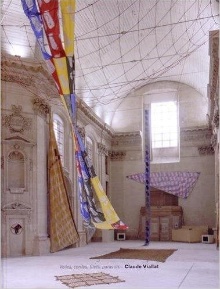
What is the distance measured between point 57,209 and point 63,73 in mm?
8771

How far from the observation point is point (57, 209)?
53.6 feet

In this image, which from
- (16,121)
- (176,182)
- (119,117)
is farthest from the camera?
(119,117)

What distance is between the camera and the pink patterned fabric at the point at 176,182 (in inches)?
981

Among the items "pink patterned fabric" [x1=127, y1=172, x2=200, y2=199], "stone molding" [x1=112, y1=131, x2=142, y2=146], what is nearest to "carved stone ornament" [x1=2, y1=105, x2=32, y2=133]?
"stone molding" [x1=112, y1=131, x2=142, y2=146]

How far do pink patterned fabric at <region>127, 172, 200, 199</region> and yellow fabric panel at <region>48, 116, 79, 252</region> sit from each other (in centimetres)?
931

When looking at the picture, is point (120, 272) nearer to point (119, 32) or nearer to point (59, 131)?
point (119, 32)

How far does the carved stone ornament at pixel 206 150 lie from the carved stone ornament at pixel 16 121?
12.2m

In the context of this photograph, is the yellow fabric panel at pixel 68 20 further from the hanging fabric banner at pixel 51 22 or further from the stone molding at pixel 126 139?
the stone molding at pixel 126 139

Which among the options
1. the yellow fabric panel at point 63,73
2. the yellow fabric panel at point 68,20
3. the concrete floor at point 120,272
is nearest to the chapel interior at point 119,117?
the yellow fabric panel at point 68,20

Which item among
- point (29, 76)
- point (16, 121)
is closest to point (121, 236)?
point (16, 121)

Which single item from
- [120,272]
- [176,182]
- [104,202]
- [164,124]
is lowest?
[120,272]

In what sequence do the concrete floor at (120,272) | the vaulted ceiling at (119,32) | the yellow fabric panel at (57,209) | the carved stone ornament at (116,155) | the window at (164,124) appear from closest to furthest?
the concrete floor at (120,272) → the vaulted ceiling at (119,32) → the yellow fabric panel at (57,209) → the window at (164,124) → the carved stone ornament at (116,155)

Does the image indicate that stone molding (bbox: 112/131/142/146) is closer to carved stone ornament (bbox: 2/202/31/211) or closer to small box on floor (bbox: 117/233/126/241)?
small box on floor (bbox: 117/233/126/241)

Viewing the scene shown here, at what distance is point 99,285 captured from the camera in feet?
27.9
